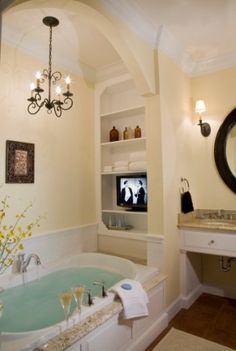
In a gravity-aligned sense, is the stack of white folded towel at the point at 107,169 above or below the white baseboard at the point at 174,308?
above

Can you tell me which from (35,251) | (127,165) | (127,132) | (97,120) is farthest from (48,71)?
(35,251)

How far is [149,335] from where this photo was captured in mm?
2170

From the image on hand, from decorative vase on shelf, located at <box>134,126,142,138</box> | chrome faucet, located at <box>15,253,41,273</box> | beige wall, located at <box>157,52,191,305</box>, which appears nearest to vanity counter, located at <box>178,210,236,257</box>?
beige wall, located at <box>157,52,191,305</box>

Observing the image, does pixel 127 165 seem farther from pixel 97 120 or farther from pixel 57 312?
pixel 57 312

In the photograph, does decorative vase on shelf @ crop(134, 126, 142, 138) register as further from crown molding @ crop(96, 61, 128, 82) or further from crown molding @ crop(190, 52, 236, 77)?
crown molding @ crop(190, 52, 236, 77)

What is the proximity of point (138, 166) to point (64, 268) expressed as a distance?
54.4 inches

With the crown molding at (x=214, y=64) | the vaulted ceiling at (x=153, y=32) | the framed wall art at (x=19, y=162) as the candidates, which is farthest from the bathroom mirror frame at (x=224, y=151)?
the framed wall art at (x=19, y=162)

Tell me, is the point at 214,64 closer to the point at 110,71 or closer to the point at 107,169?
the point at 110,71

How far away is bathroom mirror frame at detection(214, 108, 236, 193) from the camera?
294cm

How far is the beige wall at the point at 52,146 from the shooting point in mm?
2408

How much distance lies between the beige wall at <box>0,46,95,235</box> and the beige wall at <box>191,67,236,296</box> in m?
1.36

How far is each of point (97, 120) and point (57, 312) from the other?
224 centimetres

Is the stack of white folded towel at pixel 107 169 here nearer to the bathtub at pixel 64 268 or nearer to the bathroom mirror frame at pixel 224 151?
the bathtub at pixel 64 268

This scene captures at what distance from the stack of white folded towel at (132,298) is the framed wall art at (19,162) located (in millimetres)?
1345
